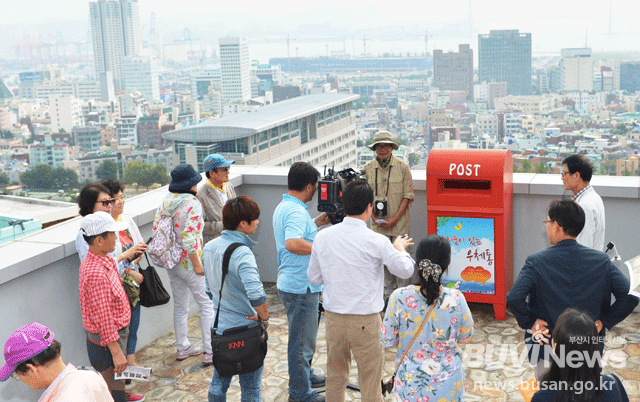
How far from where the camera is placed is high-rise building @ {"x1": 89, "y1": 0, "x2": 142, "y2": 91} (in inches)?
6412

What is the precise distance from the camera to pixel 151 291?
136 inches

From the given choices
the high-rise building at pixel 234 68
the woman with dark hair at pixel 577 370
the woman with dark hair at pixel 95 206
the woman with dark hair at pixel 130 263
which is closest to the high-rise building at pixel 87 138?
the high-rise building at pixel 234 68

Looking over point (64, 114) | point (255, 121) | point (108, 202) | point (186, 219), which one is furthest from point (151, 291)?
point (64, 114)

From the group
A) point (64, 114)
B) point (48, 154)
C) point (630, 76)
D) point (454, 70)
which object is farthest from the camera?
point (64, 114)

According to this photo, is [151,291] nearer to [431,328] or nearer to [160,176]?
[431,328]

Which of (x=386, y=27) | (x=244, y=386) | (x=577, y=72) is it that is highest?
(x=386, y=27)

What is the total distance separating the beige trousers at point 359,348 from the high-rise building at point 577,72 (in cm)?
7784

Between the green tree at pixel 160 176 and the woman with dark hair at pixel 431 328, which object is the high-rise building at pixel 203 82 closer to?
the green tree at pixel 160 176

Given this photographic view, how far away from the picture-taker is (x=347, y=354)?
2811mm

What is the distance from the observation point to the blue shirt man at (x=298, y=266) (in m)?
3.00

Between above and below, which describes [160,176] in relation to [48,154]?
above

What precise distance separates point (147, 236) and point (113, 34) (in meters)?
177

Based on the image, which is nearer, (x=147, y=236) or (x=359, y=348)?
(x=359, y=348)

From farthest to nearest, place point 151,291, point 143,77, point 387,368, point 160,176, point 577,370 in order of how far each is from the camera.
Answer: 1. point 143,77
2. point 160,176
3. point 387,368
4. point 151,291
5. point 577,370
